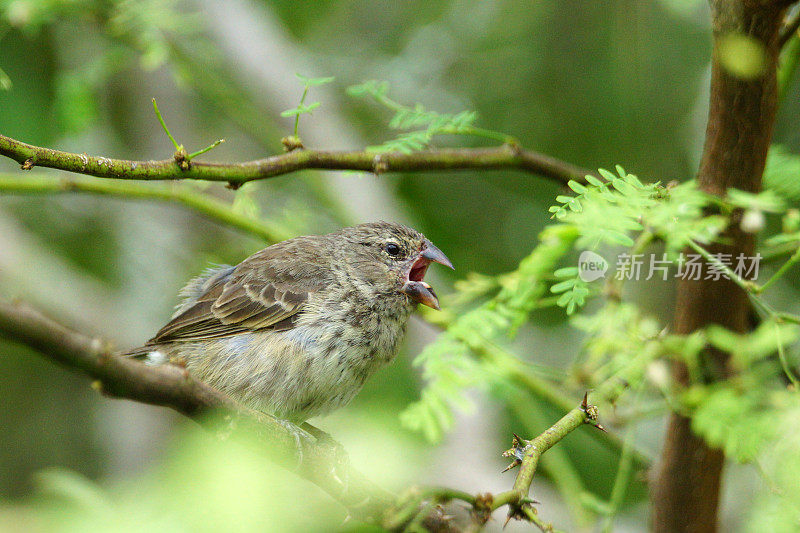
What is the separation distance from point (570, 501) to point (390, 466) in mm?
2035

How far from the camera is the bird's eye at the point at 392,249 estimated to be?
3854mm

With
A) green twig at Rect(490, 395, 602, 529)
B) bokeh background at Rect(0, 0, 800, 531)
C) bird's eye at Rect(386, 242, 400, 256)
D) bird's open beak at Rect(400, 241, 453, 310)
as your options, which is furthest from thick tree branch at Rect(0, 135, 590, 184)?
bokeh background at Rect(0, 0, 800, 531)

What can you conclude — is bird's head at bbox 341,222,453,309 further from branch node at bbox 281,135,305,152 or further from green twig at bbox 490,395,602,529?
green twig at bbox 490,395,602,529

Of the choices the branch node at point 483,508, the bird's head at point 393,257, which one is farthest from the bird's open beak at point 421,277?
the branch node at point 483,508

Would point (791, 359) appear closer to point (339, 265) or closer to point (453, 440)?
point (339, 265)

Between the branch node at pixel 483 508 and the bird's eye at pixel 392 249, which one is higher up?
the bird's eye at pixel 392 249

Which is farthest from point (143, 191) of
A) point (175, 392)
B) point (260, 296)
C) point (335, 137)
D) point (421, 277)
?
point (335, 137)

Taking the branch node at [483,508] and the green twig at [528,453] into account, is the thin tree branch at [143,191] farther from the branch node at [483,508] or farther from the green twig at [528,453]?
the branch node at [483,508]

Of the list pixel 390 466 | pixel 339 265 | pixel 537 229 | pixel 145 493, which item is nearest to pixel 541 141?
pixel 537 229

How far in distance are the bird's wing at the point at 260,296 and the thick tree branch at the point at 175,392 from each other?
1.08 metres

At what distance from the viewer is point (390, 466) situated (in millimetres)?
1798

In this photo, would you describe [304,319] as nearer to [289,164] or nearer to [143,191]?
[143,191]

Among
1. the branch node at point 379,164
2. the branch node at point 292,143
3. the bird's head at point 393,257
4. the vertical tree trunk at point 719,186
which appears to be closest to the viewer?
the vertical tree trunk at point 719,186

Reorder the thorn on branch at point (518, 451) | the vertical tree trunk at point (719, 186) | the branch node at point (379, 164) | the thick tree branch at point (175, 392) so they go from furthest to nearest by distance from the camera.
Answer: the branch node at point (379, 164)
the vertical tree trunk at point (719, 186)
the thorn on branch at point (518, 451)
the thick tree branch at point (175, 392)
